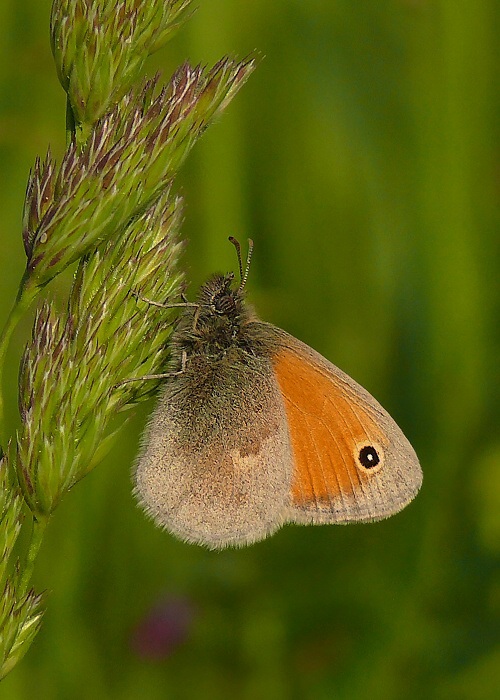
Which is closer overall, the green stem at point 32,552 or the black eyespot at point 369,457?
the green stem at point 32,552

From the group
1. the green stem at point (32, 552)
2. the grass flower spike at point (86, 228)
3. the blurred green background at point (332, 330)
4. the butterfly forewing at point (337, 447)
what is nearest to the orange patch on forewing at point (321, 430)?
the butterfly forewing at point (337, 447)

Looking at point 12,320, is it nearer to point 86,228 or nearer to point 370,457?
point 86,228

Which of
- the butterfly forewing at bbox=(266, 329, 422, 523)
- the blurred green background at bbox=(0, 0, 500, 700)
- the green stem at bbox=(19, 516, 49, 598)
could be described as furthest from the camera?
the blurred green background at bbox=(0, 0, 500, 700)

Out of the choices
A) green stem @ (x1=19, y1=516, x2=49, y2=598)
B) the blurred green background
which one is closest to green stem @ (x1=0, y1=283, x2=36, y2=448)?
green stem @ (x1=19, y1=516, x2=49, y2=598)

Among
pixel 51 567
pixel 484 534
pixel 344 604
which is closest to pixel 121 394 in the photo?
pixel 51 567

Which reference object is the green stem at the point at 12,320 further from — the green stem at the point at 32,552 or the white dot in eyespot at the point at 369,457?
the white dot in eyespot at the point at 369,457

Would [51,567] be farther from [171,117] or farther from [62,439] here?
[171,117]

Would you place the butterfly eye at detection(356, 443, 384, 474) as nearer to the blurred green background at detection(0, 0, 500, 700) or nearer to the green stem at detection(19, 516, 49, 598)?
the blurred green background at detection(0, 0, 500, 700)

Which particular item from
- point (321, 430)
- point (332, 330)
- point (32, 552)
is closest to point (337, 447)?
point (321, 430)
